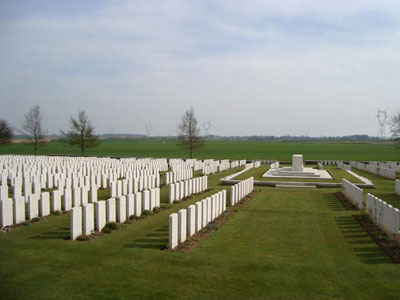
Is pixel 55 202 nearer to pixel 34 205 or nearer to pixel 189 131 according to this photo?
pixel 34 205

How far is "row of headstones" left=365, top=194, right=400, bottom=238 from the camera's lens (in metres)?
9.81

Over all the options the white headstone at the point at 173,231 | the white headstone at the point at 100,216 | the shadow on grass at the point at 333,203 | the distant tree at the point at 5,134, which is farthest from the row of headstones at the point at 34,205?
the distant tree at the point at 5,134

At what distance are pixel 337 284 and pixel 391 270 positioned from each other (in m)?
1.54

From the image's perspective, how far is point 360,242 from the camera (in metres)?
9.90

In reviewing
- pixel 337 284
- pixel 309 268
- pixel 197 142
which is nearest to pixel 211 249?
pixel 309 268

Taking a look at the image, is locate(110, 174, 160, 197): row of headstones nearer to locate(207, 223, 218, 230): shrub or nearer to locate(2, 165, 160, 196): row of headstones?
locate(2, 165, 160, 196): row of headstones

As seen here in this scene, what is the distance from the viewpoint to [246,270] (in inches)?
293

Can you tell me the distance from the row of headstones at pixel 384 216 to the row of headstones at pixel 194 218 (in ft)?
16.1

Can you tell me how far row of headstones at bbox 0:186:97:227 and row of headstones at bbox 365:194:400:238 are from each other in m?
9.52

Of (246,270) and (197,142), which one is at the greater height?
(197,142)

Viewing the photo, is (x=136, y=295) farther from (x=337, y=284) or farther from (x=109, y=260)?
(x=337, y=284)

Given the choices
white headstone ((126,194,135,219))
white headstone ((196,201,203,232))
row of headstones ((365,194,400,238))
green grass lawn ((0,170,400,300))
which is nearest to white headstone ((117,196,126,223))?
white headstone ((126,194,135,219))

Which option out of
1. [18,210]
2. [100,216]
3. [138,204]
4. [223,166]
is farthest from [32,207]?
[223,166]

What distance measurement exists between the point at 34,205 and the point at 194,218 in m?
4.92
